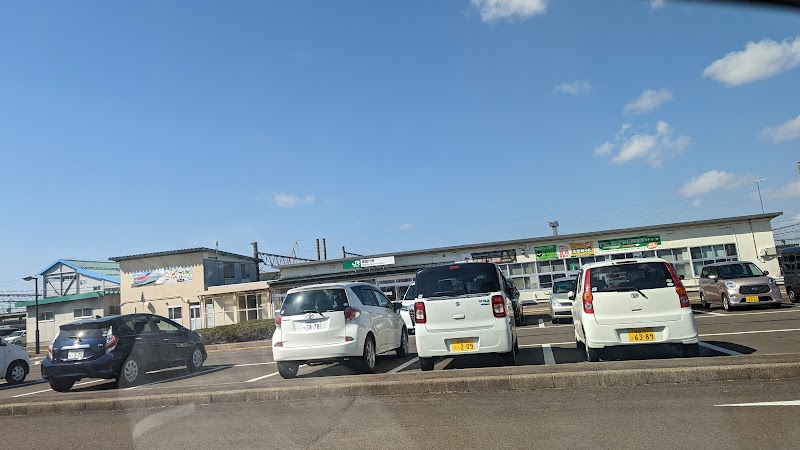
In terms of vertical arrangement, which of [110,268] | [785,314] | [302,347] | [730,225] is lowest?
[785,314]

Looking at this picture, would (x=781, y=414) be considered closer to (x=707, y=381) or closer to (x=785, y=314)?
(x=707, y=381)

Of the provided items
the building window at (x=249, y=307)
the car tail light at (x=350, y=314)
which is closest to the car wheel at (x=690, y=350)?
the car tail light at (x=350, y=314)

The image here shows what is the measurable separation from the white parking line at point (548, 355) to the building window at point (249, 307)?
3169 centimetres

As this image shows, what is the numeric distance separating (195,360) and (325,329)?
543 centimetres

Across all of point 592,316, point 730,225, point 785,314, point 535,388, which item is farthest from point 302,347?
point 730,225

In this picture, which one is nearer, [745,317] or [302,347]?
[302,347]

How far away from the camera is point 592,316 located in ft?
28.9

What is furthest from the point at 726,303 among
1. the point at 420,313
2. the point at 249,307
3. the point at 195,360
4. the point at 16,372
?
the point at 249,307

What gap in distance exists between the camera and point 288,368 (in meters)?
10.3

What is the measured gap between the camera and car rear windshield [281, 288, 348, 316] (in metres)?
10.0

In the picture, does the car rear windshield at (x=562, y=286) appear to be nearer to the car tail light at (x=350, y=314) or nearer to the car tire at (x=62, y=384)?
the car tail light at (x=350, y=314)

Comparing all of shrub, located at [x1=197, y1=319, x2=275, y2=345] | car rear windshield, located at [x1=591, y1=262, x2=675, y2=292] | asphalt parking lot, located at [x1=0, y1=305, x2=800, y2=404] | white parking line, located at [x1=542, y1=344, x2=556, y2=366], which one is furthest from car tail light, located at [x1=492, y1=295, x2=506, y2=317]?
shrub, located at [x1=197, y1=319, x2=275, y2=345]

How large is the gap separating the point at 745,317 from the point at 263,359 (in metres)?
13.7

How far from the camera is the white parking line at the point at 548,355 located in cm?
993
